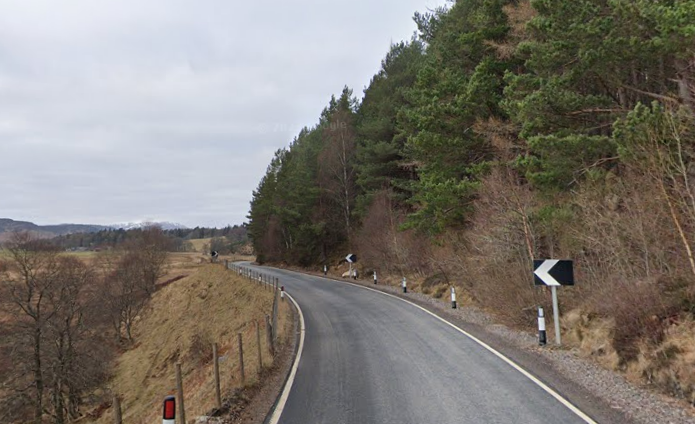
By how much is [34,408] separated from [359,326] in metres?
20.4

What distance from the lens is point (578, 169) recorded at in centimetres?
1134

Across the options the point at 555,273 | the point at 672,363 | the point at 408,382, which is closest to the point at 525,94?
the point at 555,273

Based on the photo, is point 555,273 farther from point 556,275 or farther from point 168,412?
point 168,412

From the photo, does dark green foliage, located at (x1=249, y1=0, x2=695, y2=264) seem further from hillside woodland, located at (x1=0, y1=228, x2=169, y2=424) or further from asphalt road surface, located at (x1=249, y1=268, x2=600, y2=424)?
hillside woodland, located at (x1=0, y1=228, x2=169, y2=424)

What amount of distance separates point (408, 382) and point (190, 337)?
20807 millimetres

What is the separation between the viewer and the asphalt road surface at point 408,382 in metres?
5.70

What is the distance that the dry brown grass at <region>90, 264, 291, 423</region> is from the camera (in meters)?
16.4

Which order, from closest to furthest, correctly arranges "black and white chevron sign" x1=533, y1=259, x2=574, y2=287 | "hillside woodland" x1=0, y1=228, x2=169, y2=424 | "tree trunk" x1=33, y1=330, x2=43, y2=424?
"black and white chevron sign" x1=533, y1=259, x2=574, y2=287 → "tree trunk" x1=33, y1=330, x2=43, y2=424 → "hillside woodland" x1=0, y1=228, x2=169, y2=424

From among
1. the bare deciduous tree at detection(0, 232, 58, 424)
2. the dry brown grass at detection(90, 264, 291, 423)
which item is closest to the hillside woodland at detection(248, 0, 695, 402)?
the dry brown grass at detection(90, 264, 291, 423)

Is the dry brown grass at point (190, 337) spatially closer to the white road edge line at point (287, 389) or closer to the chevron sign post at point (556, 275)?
the white road edge line at point (287, 389)

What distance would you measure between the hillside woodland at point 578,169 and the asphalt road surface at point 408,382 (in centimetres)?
216

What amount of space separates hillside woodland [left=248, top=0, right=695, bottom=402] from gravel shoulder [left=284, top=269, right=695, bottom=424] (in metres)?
0.35

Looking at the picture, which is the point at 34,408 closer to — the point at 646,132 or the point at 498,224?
the point at 498,224

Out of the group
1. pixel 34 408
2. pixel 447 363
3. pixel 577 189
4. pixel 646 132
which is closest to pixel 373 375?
pixel 447 363
